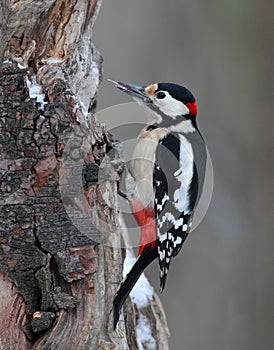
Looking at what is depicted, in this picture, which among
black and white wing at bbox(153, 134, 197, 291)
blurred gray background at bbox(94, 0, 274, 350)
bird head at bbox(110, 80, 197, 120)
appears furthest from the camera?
blurred gray background at bbox(94, 0, 274, 350)

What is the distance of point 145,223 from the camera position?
308cm

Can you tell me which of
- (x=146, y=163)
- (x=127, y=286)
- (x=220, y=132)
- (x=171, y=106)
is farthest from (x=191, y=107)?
(x=220, y=132)

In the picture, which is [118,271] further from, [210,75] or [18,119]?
[210,75]

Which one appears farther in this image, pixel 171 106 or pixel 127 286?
pixel 171 106

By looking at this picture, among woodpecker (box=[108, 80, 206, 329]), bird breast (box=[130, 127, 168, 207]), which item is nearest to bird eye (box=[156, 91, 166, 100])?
woodpecker (box=[108, 80, 206, 329])

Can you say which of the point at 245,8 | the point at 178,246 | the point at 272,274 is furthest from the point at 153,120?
the point at 272,274

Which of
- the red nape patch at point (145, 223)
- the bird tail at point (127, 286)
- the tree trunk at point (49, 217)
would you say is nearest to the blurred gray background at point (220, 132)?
the red nape patch at point (145, 223)

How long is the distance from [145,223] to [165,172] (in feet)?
0.69

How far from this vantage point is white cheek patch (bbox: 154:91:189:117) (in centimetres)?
315

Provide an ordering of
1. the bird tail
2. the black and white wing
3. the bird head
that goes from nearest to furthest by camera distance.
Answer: the bird tail → the black and white wing → the bird head

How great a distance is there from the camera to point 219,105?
15.6 feet

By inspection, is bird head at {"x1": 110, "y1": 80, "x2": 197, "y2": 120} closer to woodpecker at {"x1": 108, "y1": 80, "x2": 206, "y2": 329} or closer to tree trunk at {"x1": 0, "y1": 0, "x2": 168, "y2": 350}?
woodpecker at {"x1": 108, "y1": 80, "x2": 206, "y2": 329}

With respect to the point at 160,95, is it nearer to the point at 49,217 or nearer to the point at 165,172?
the point at 165,172

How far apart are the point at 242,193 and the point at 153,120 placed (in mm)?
1856
